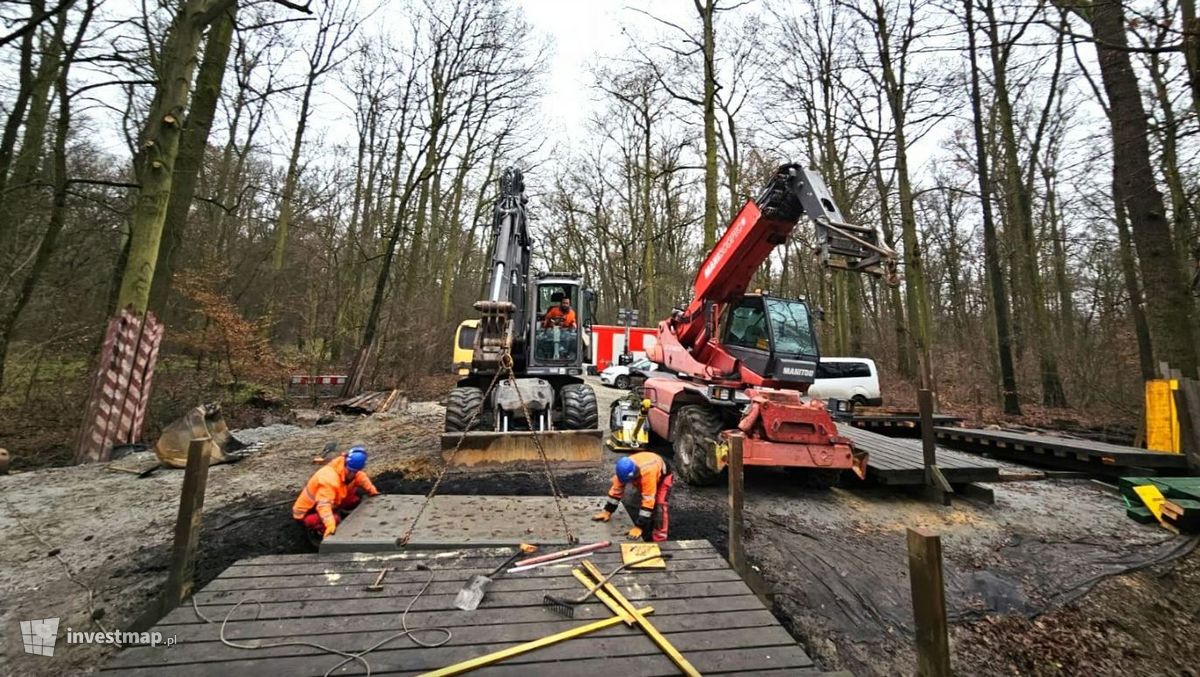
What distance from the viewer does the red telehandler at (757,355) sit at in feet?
18.1

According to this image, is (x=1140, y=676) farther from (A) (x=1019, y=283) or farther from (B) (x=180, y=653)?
(A) (x=1019, y=283)

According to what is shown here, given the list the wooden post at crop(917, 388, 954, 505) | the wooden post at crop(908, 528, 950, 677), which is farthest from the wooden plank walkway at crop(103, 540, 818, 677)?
the wooden post at crop(917, 388, 954, 505)

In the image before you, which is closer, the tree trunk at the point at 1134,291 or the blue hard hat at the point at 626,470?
the blue hard hat at the point at 626,470

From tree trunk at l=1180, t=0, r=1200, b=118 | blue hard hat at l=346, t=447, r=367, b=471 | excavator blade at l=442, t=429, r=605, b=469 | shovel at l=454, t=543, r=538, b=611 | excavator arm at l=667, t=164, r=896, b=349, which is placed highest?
tree trunk at l=1180, t=0, r=1200, b=118

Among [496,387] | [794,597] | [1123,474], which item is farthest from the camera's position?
[496,387]

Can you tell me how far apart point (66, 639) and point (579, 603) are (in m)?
3.42

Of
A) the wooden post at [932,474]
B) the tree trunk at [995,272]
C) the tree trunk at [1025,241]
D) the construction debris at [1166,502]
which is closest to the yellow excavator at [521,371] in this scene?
the wooden post at [932,474]

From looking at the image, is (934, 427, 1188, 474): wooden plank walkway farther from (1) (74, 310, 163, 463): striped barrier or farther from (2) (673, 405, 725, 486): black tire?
(1) (74, 310, 163, 463): striped barrier

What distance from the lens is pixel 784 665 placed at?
8.43 feet

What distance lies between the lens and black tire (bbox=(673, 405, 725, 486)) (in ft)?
21.5

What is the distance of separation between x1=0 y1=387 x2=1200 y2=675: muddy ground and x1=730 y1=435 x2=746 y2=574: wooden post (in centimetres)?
35

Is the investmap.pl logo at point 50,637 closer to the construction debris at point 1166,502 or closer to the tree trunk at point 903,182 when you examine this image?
the construction debris at point 1166,502

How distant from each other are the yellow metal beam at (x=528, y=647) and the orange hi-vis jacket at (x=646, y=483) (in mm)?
1421

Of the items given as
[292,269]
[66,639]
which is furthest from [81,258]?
[66,639]
